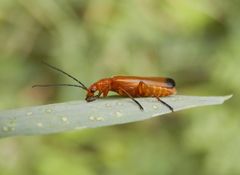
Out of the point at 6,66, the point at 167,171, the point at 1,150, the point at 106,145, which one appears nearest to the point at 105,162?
the point at 106,145

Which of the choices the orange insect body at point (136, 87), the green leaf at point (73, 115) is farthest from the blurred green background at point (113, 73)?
the green leaf at point (73, 115)

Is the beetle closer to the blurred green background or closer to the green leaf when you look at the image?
the green leaf

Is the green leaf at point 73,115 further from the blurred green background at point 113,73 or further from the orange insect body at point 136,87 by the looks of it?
the blurred green background at point 113,73

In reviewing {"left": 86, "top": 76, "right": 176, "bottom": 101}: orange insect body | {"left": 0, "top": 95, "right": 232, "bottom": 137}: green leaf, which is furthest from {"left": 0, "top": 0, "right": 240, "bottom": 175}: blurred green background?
{"left": 0, "top": 95, "right": 232, "bottom": 137}: green leaf

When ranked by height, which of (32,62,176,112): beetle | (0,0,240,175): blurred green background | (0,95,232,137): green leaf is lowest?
(0,0,240,175): blurred green background

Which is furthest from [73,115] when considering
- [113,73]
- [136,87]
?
[113,73]
